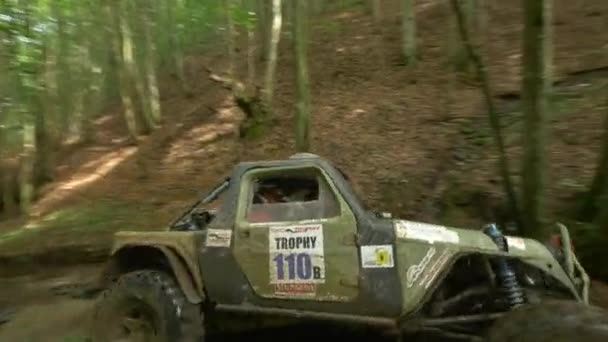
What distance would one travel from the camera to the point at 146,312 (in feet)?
19.5

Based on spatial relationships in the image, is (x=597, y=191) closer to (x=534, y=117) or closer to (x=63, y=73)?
(x=534, y=117)

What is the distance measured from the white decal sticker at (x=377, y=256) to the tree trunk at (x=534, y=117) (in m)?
2.24

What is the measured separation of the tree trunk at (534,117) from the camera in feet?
21.5

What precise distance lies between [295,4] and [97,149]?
489 inches

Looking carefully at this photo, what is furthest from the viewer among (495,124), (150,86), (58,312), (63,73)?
(63,73)

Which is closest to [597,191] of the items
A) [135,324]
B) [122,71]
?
[135,324]

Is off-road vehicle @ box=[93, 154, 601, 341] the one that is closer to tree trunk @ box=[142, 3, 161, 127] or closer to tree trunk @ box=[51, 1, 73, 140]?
tree trunk @ box=[142, 3, 161, 127]

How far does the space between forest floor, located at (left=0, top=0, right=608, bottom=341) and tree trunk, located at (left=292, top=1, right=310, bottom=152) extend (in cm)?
95

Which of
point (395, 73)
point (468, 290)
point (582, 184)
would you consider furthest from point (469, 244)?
point (395, 73)

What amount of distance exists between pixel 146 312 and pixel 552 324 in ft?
11.0

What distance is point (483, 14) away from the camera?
704 inches

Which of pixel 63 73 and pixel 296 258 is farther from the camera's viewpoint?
pixel 63 73

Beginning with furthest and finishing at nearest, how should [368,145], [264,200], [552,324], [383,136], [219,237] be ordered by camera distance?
1. [383,136]
2. [368,145]
3. [264,200]
4. [219,237]
5. [552,324]

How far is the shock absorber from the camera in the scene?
199 inches
